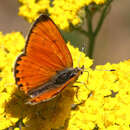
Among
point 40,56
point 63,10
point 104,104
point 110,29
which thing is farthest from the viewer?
point 110,29

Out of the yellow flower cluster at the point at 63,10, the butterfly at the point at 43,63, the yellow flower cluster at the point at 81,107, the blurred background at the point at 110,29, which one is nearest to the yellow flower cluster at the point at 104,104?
the yellow flower cluster at the point at 81,107

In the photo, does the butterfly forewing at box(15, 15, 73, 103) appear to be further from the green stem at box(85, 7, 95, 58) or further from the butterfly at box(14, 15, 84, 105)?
the green stem at box(85, 7, 95, 58)

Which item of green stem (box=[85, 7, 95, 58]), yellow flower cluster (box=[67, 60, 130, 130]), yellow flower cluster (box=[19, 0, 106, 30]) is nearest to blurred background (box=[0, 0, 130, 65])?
green stem (box=[85, 7, 95, 58])

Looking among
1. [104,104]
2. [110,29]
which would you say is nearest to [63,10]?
[104,104]

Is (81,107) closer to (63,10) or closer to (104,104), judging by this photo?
(104,104)

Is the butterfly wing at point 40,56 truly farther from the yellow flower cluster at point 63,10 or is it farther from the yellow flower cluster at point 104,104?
the yellow flower cluster at point 63,10
